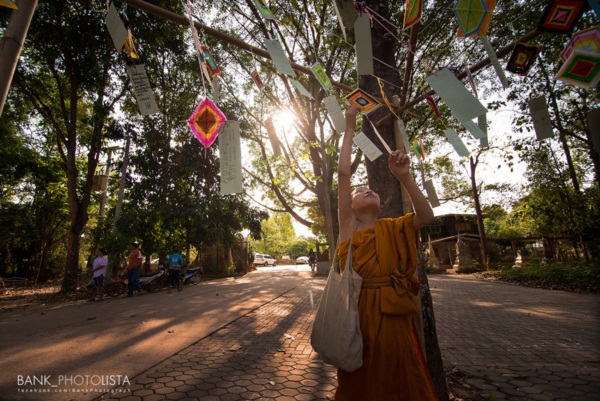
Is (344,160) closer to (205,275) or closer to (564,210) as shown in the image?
(564,210)

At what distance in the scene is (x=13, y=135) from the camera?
53.7ft

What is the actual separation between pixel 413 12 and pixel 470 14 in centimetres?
44

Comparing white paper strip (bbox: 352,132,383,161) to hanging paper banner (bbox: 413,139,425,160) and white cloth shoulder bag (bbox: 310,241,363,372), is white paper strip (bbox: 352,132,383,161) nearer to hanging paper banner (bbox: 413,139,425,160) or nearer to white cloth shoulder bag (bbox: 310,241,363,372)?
hanging paper banner (bbox: 413,139,425,160)

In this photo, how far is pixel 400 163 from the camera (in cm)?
189

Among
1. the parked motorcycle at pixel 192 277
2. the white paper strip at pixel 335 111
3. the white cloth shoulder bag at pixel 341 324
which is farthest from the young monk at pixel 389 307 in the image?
the parked motorcycle at pixel 192 277

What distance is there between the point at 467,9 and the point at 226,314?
6396 millimetres

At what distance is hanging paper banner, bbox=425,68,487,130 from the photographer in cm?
225

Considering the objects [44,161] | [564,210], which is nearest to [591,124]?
[564,210]

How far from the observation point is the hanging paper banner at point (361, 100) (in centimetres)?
286

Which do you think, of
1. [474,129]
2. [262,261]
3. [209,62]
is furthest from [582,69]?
[262,261]

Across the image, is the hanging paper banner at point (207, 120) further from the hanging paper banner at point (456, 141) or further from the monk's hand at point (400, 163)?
the hanging paper banner at point (456, 141)

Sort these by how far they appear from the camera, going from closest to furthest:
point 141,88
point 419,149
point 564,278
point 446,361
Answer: point 141,88, point 446,361, point 419,149, point 564,278

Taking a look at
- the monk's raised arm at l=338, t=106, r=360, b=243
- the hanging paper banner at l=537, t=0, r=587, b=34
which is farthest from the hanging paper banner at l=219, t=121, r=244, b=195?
the hanging paper banner at l=537, t=0, r=587, b=34

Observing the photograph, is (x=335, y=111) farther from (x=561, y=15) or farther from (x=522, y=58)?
(x=561, y=15)
